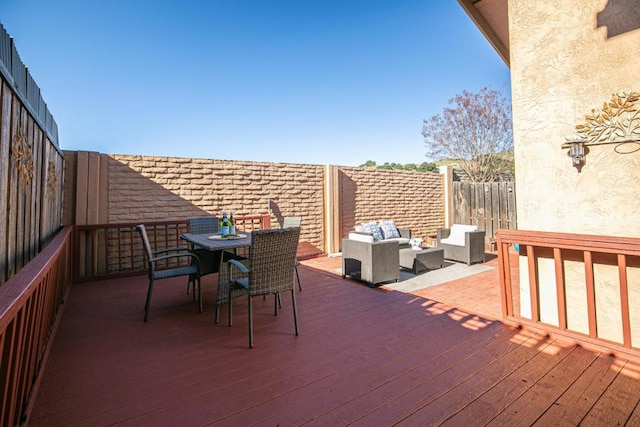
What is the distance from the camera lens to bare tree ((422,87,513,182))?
1175cm

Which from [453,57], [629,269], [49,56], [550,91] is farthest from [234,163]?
[453,57]

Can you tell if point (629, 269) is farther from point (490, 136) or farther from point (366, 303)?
point (490, 136)

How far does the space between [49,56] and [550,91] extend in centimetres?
634

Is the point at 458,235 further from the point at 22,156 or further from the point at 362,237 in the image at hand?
the point at 22,156

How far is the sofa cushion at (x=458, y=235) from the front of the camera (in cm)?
631

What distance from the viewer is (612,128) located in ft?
7.55

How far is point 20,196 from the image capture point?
202 centimetres

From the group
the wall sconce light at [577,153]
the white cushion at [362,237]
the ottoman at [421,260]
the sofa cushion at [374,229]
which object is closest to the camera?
the wall sconce light at [577,153]

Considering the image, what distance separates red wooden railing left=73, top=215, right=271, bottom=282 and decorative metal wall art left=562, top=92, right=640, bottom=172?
5418 millimetres

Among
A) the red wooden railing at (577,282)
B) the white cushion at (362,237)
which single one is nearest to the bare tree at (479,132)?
the white cushion at (362,237)

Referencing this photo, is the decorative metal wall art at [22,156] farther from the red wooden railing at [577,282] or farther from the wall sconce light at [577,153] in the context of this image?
the wall sconce light at [577,153]

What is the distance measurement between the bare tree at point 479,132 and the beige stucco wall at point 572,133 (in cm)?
1028

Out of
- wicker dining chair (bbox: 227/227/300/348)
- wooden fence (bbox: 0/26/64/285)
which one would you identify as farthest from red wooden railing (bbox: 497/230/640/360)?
wooden fence (bbox: 0/26/64/285)

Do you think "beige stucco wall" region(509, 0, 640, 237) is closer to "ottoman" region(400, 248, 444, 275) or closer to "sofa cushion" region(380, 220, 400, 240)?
"ottoman" region(400, 248, 444, 275)
